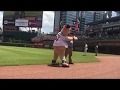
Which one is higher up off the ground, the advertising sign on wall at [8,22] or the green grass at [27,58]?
the advertising sign on wall at [8,22]

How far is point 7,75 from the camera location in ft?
25.3

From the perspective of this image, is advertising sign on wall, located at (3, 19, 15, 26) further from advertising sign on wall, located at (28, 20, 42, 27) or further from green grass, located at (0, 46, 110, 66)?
green grass, located at (0, 46, 110, 66)

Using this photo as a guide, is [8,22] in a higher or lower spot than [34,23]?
lower

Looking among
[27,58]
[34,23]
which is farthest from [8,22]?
[27,58]

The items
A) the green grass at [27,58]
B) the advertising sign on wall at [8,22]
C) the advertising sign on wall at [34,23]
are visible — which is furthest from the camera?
the advertising sign on wall at [34,23]

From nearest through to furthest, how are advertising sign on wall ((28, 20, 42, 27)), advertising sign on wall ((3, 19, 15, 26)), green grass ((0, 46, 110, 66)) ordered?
green grass ((0, 46, 110, 66)) → advertising sign on wall ((3, 19, 15, 26)) → advertising sign on wall ((28, 20, 42, 27))

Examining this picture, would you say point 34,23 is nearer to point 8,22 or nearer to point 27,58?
point 8,22

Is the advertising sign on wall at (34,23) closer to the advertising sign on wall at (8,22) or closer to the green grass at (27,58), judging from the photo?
the advertising sign on wall at (8,22)

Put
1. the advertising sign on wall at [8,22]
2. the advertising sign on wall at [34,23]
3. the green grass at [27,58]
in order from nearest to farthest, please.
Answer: the green grass at [27,58] → the advertising sign on wall at [8,22] → the advertising sign on wall at [34,23]

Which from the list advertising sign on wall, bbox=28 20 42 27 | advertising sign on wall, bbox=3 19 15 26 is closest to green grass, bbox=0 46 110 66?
advertising sign on wall, bbox=3 19 15 26

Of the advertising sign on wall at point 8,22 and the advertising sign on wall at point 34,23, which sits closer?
the advertising sign on wall at point 8,22

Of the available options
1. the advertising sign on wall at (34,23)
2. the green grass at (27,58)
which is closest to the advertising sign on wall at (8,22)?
the advertising sign on wall at (34,23)
